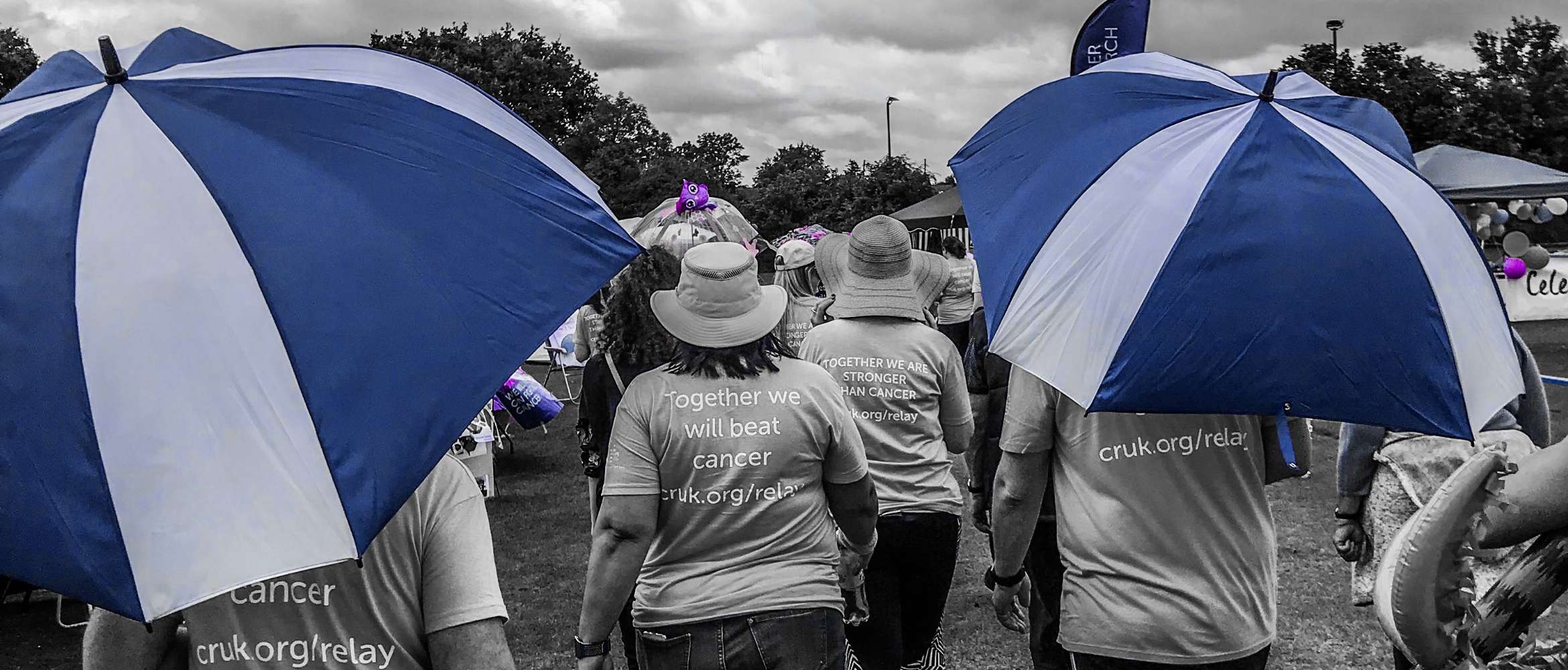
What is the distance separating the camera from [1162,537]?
2881mm

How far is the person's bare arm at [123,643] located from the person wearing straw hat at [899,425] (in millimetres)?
2541

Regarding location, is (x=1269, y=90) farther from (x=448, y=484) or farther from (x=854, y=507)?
(x=448, y=484)

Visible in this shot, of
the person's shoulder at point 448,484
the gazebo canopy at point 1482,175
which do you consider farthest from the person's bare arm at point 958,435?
the gazebo canopy at point 1482,175

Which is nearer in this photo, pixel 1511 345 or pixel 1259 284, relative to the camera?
pixel 1259 284

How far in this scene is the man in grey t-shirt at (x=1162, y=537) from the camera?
113 inches

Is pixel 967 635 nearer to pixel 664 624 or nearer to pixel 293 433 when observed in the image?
pixel 664 624

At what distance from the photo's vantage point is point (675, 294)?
10.4 feet

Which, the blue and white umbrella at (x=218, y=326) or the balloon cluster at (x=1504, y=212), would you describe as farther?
the balloon cluster at (x=1504, y=212)

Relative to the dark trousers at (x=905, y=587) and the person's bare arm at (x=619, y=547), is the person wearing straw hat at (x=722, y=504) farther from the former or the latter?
the dark trousers at (x=905, y=587)

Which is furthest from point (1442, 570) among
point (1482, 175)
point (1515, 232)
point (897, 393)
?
point (1515, 232)

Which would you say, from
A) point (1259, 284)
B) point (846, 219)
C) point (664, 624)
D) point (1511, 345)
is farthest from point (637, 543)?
point (846, 219)

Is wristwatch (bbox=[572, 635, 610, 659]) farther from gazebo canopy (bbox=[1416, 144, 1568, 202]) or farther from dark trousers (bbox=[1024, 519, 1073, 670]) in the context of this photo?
gazebo canopy (bbox=[1416, 144, 1568, 202])

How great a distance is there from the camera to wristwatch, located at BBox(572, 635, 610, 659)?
3025mm

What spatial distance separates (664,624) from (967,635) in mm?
3288
